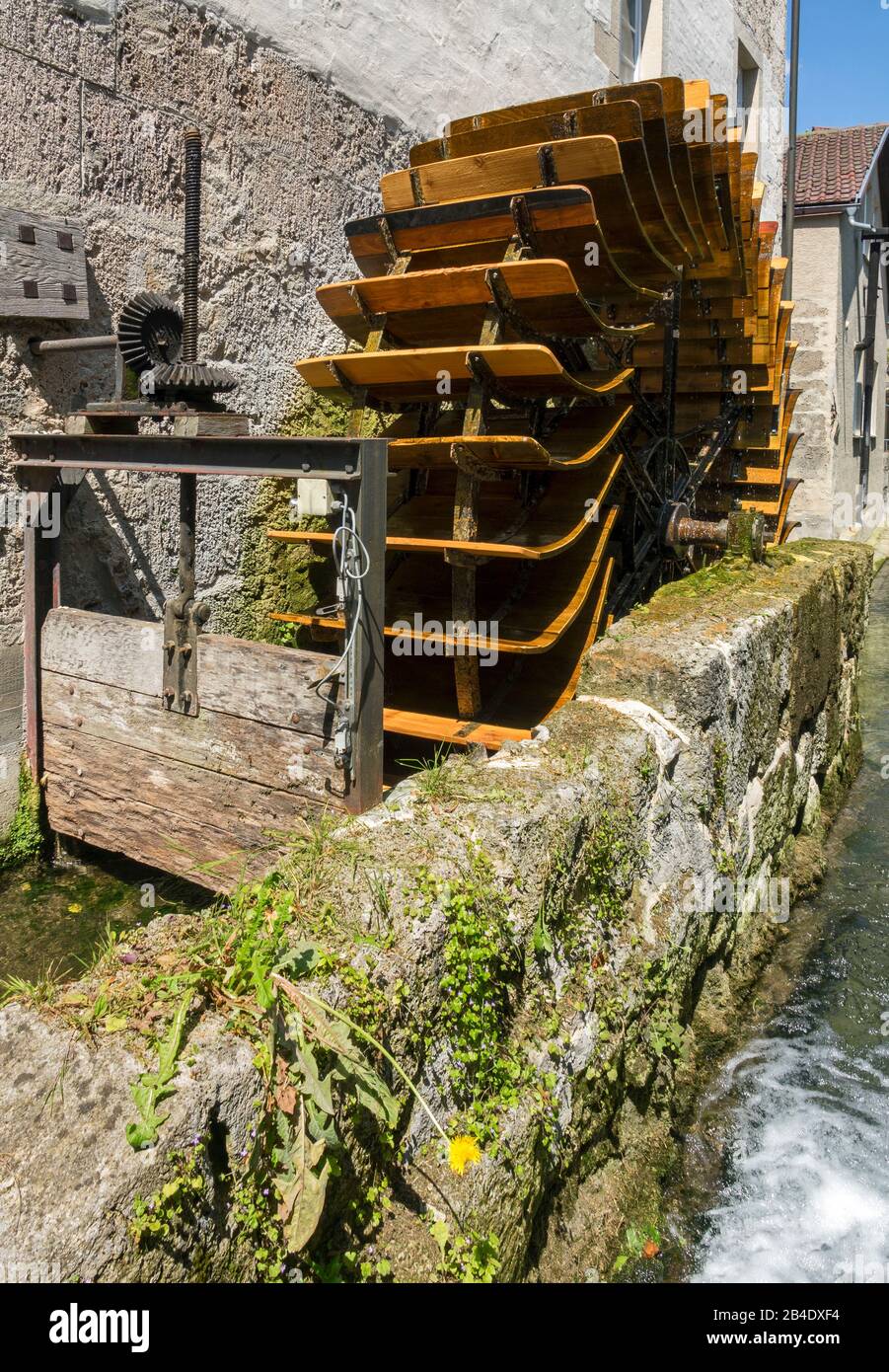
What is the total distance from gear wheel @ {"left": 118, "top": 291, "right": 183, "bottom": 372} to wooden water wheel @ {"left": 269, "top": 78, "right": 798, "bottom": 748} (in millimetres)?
779

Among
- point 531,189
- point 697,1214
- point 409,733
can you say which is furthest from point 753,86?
point 697,1214

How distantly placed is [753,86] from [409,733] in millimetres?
10409

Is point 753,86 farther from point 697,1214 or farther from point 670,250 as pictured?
point 697,1214

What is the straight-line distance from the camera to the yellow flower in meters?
1.91

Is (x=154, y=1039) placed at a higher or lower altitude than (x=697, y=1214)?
higher

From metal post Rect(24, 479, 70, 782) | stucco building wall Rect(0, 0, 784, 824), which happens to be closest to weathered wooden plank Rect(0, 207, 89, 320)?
stucco building wall Rect(0, 0, 784, 824)

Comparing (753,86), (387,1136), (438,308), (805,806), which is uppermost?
(753,86)

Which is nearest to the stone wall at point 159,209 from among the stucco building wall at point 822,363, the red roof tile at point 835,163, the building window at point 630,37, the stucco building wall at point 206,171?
the stucco building wall at point 206,171

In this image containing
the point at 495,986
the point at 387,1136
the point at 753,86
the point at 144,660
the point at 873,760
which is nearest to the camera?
the point at 387,1136

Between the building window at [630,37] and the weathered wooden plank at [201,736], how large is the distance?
6.59m

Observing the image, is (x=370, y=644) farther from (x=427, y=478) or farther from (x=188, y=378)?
(x=427, y=478)

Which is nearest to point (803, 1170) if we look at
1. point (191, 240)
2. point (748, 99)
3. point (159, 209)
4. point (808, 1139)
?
point (808, 1139)

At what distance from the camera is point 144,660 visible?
3.69 m
